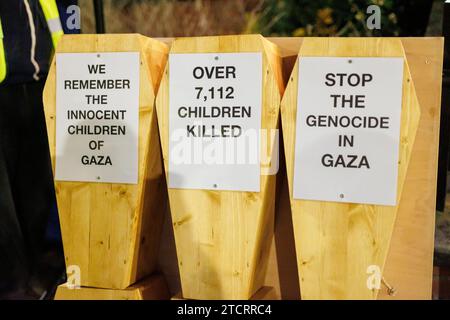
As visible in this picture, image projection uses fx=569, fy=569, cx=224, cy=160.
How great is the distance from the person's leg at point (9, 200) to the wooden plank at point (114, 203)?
2.33 ft

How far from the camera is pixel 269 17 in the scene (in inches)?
194

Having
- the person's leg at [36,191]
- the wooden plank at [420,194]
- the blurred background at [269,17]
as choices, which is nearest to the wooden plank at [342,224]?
the wooden plank at [420,194]

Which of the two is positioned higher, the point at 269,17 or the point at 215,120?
the point at 269,17

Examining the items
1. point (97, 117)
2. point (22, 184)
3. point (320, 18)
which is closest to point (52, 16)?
point (22, 184)

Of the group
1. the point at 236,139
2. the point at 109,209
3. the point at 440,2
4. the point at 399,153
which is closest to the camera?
the point at 399,153

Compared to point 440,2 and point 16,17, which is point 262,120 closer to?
point 16,17

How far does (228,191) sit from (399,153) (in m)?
0.52

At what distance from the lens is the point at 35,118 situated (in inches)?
103

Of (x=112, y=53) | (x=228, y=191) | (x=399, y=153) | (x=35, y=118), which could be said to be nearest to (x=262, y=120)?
(x=228, y=191)

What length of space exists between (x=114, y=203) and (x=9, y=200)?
36.1 inches

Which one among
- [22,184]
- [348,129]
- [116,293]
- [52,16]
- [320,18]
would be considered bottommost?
[116,293]

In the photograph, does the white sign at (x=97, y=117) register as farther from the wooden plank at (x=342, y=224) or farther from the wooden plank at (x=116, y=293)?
the wooden plank at (x=342, y=224)

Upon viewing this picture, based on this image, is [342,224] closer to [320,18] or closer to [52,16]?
[52,16]

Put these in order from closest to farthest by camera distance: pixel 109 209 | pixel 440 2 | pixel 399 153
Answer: pixel 399 153
pixel 109 209
pixel 440 2
